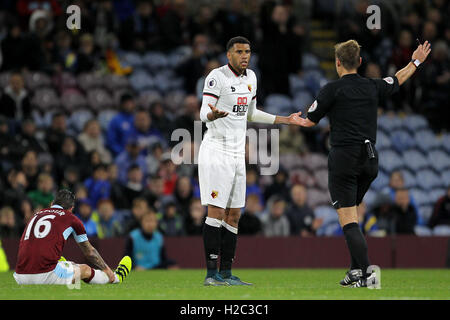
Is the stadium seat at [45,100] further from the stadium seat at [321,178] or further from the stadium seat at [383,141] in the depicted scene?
the stadium seat at [383,141]

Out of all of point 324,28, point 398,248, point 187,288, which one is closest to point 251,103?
point 187,288

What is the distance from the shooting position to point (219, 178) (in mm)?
9516

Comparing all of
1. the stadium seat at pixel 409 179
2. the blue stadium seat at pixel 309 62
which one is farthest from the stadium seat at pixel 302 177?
the blue stadium seat at pixel 309 62

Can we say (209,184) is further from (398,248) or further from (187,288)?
(398,248)

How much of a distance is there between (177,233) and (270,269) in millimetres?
1732

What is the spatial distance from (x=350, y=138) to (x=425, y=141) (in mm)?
10888

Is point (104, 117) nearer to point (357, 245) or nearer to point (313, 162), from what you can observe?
point (313, 162)

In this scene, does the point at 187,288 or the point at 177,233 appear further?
the point at 177,233

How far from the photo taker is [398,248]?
1535 centimetres

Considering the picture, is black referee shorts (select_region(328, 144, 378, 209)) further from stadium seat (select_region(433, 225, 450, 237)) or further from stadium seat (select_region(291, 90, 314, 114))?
stadium seat (select_region(291, 90, 314, 114))

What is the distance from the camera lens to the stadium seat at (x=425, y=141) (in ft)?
63.2

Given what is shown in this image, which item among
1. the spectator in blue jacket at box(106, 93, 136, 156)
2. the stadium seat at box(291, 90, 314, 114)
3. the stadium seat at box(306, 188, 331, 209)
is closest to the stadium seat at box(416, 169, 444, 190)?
the stadium seat at box(306, 188, 331, 209)

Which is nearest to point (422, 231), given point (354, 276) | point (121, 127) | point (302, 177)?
point (302, 177)

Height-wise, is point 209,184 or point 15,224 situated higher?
point 209,184
